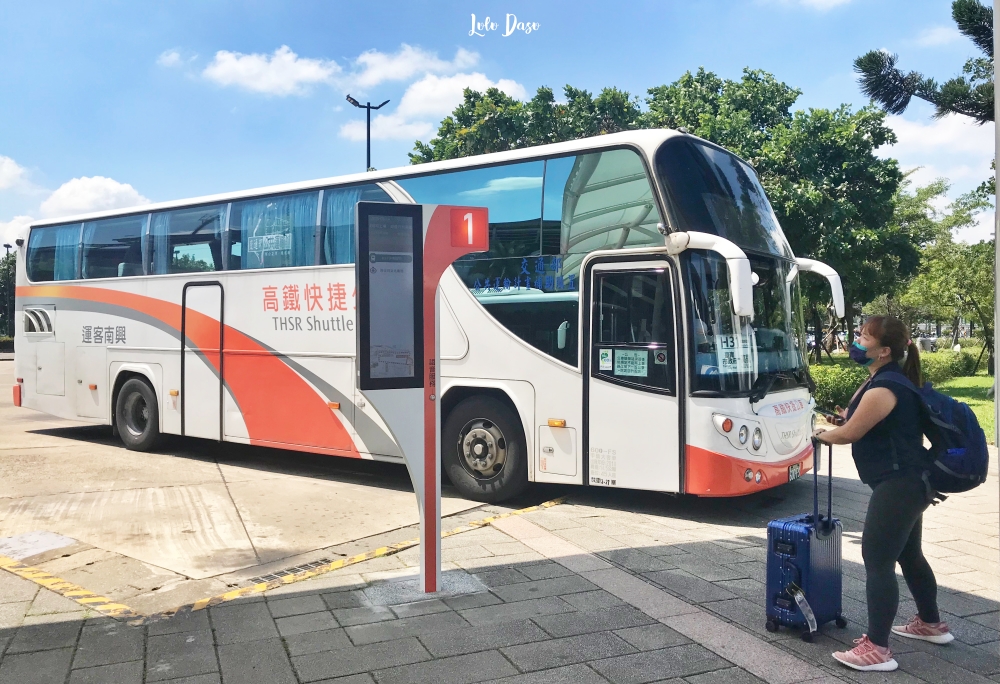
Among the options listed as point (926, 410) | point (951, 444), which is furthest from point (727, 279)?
point (951, 444)

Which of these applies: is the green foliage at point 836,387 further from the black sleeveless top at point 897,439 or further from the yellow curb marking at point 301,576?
the black sleeveless top at point 897,439

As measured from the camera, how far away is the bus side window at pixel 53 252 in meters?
12.5

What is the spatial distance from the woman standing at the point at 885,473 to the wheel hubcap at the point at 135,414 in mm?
10211

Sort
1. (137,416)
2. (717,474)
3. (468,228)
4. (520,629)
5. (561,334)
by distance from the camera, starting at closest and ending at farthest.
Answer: (520,629) → (468,228) → (717,474) → (561,334) → (137,416)

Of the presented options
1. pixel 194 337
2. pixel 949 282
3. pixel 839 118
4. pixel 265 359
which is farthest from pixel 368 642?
pixel 949 282

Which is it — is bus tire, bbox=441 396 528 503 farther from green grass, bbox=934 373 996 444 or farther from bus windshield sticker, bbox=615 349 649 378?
green grass, bbox=934 373 996 444

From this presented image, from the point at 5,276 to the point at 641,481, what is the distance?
57045 mm

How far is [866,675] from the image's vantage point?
406 centimetres

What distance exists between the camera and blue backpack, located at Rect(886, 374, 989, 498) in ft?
13.1

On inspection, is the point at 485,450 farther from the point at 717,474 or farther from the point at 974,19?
the point at 974,19

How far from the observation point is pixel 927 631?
177 inches

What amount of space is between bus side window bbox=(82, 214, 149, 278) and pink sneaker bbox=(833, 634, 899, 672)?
34.1 feet

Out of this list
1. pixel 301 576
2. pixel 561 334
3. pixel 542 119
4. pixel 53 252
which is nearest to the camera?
pixel 301 576

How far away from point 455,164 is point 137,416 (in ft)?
21.2
